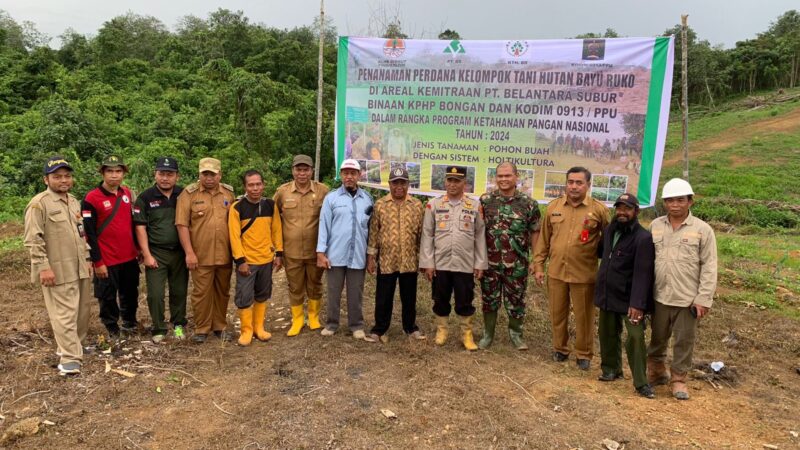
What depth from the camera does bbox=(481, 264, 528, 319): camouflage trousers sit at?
4277mm

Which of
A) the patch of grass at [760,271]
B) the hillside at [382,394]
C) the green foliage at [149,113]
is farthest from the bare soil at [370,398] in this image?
the green foliage at [149,113]

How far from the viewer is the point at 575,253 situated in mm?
3951

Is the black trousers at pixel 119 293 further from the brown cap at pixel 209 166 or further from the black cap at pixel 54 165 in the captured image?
the brown cap at pixel 209 166

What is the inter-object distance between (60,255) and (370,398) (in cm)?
256

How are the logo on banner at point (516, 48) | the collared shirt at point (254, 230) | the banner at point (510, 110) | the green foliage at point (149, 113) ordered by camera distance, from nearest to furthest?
the collared shirt at point (254, 230) → the banner at point (510, 110) → the logo on banner at point (516, 48) → the green foliage at point (149, 113)

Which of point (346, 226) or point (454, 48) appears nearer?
point (346, 226)

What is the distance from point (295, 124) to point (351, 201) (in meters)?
10.6

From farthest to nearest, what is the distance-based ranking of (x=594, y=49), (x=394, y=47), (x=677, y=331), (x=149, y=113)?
(x=149, y=113), (x=394, y=47), (x=594, y=49), (x=677, y=331)

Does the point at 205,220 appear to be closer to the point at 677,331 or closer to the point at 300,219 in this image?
the point at 300,219

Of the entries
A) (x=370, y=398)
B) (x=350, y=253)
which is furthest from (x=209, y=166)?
(x=370, y=398)

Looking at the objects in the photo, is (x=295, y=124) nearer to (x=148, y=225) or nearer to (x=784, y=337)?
(x=148, y=225)

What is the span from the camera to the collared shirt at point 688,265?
3.38 metres

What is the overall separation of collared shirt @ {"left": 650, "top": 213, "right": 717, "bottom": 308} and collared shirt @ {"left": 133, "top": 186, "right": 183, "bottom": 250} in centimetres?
386

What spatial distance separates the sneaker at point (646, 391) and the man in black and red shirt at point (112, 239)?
165 inches
